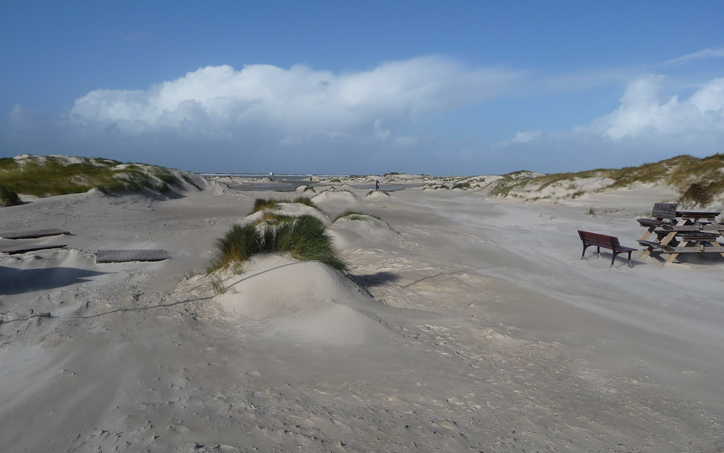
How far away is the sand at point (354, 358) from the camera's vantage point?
3268mm

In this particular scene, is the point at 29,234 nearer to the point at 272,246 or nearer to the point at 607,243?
the point at 272,246

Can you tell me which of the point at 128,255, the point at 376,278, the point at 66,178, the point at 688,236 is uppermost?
the point at 66,178

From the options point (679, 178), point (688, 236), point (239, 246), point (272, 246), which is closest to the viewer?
point (239, 246)

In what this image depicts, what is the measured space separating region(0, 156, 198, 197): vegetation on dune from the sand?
1558 cm

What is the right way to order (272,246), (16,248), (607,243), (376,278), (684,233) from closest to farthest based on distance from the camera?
(272,246) < (376,278) < (16,248) < (607,243) < (684,233)

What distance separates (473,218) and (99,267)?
16371 mm

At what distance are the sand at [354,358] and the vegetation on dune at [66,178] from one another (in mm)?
15576

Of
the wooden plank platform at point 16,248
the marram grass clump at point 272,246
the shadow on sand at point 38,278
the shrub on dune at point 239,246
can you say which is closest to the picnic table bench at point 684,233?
the marram grass clump at point 272,246

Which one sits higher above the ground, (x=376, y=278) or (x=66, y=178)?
(x=66, y=178)

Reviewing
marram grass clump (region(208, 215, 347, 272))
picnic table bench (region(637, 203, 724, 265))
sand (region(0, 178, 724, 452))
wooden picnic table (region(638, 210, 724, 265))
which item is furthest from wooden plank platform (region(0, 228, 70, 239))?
wooden picnic table (region(638, 210, 724, 265))

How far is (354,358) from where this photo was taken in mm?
4570

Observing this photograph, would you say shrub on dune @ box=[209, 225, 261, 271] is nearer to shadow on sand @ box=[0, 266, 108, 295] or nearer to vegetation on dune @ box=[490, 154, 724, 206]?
shadow on sand @ box=[0, 266, 108, 295]

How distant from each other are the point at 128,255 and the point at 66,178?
1896 cm

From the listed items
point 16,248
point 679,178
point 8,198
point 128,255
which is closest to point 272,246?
point 128,255
